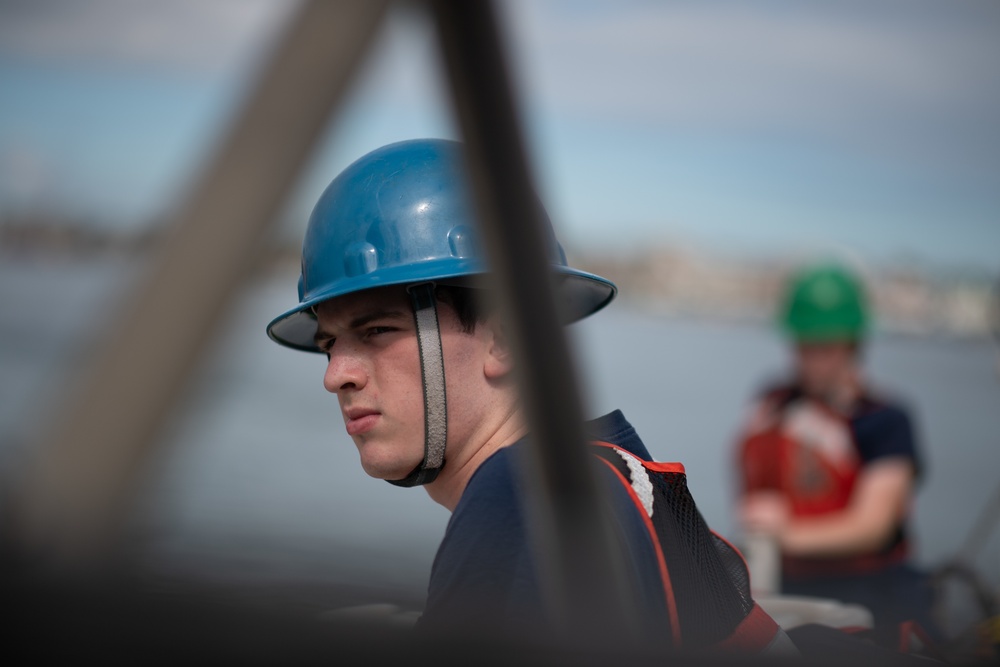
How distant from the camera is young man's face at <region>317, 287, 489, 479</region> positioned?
153 centimetres

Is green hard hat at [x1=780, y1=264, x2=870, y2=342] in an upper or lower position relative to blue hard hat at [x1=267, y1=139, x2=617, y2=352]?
upper

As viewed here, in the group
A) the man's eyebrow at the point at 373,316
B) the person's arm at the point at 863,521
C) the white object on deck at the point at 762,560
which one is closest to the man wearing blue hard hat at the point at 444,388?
the man's eyebrow at the point at 373,316

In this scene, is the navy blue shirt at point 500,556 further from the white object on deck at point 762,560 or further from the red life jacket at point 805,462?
the red life jacket at point 805,462

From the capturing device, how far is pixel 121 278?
69 centimetres

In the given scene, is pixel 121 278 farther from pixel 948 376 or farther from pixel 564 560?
pixel 948 376

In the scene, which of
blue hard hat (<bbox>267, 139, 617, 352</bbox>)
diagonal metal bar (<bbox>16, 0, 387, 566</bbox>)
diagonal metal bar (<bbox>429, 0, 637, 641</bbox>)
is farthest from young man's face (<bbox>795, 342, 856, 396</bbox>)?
diagonal metal bar (<bbox>16, 0, 387, 566</bbox>)

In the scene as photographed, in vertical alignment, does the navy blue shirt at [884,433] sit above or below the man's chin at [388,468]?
below

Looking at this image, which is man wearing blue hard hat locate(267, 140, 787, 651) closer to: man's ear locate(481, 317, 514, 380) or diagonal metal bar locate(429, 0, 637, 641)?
man's ear locate(481, 317, 514, 380)

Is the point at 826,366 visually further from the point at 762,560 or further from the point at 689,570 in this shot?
the point at 689,570

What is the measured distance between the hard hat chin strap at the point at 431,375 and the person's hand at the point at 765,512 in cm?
355

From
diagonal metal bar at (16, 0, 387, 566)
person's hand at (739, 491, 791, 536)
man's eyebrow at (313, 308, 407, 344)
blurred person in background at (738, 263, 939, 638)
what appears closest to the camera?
diagonal metal bar at (16, 0, 387, 566)

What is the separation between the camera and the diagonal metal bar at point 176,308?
2.17 feet

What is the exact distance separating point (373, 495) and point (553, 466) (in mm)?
1386

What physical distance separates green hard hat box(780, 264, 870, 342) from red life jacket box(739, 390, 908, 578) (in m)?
0.35
